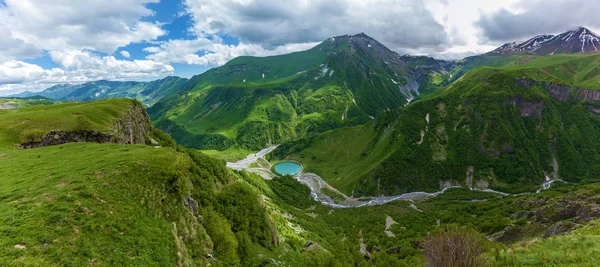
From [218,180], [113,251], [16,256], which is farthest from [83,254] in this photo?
[218,180]

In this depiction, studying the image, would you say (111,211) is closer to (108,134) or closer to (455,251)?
(108,134)

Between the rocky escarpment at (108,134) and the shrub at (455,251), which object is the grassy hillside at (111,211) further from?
the shrub at (455,251)

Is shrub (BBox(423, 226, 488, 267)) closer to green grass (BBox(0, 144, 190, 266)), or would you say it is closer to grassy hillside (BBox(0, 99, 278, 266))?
grassy hillside (BBox(0, 99, 278, 266))

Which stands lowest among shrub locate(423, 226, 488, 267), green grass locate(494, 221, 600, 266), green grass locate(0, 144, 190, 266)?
shrub locate(423, 226, 488, 267)

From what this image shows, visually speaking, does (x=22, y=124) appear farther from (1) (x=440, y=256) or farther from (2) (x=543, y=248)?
(2) (x=543, y=248)

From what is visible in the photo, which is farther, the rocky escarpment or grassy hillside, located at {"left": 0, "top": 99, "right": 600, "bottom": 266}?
the rocky escarpment

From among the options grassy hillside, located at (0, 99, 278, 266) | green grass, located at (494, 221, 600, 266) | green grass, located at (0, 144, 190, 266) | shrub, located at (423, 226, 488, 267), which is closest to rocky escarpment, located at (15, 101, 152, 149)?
grassy hillside, located at (0, 99, 278, 266)

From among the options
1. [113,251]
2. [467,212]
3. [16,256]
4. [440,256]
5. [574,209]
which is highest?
[16,256]

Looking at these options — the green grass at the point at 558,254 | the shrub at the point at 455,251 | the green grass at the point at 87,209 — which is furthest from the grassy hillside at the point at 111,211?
the green grass at the point at 558,254

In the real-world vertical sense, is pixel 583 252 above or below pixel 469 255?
above
